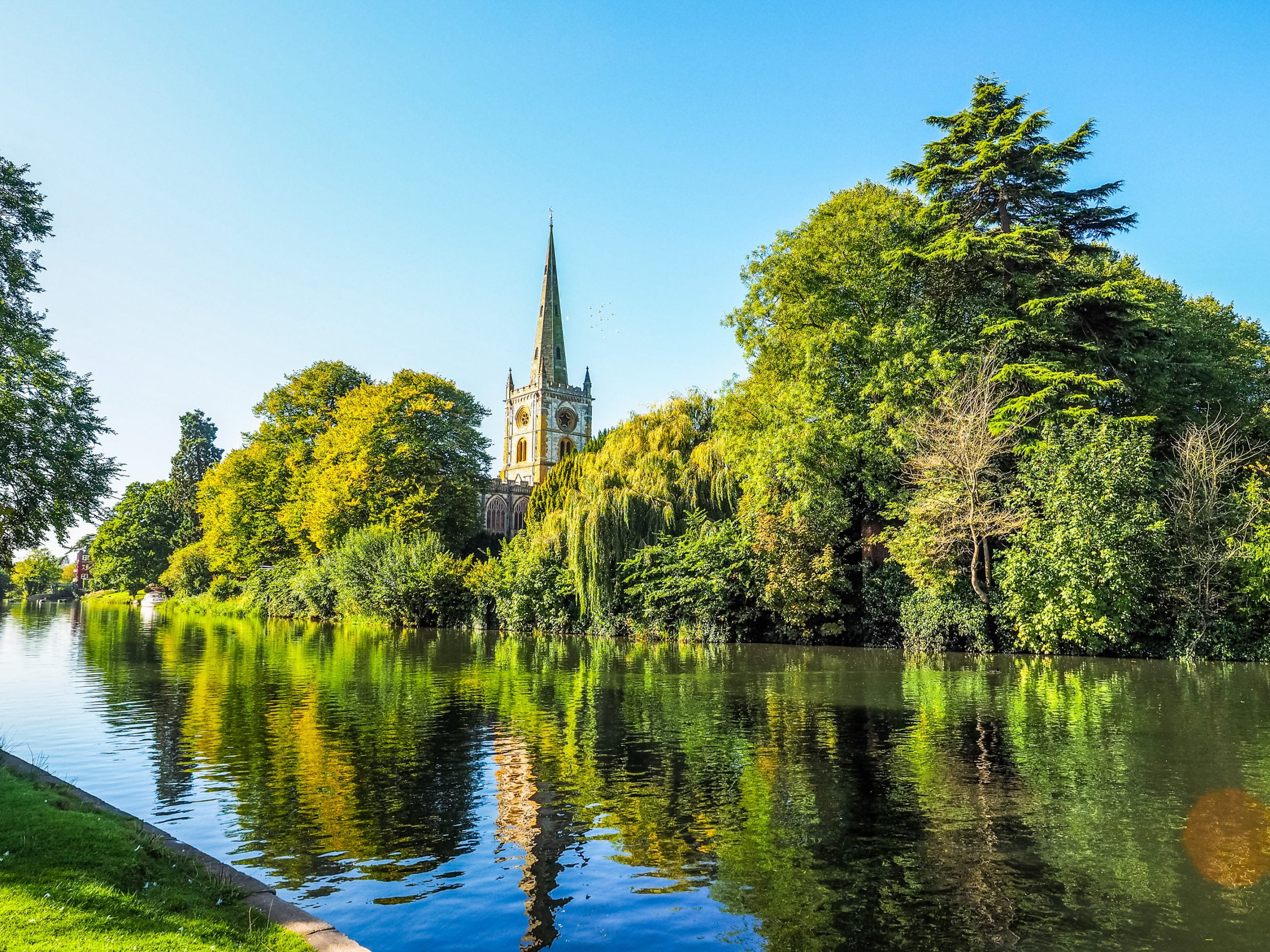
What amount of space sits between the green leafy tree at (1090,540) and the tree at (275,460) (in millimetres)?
43847

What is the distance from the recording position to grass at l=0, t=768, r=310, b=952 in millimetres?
5059

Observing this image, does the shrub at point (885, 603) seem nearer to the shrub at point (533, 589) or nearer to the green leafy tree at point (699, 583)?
the green leafy tree at point (699, 583)

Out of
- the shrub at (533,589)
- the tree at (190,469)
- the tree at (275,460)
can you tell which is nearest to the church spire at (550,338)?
the tree at (190,469)

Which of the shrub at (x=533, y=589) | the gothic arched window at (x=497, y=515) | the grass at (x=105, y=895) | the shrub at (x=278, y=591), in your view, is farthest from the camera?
the gothic arched window at (x=497, y=515)

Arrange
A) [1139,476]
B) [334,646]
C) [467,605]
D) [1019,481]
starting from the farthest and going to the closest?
[467,605], [334,646], [1019,481], [1139,476]

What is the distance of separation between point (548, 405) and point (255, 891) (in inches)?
4221

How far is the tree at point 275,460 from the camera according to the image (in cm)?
5597

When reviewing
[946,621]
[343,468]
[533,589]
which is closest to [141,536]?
[343,468]

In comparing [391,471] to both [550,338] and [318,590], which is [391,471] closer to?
[318,590]

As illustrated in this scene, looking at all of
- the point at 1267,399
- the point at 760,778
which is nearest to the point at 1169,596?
the point at 1267,399

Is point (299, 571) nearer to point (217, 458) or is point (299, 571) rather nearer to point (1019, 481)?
point (1019, 481)

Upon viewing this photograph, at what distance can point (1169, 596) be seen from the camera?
26.0m

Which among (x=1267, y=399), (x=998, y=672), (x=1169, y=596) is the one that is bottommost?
(x=998, y=672)

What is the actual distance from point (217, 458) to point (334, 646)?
217 feet
